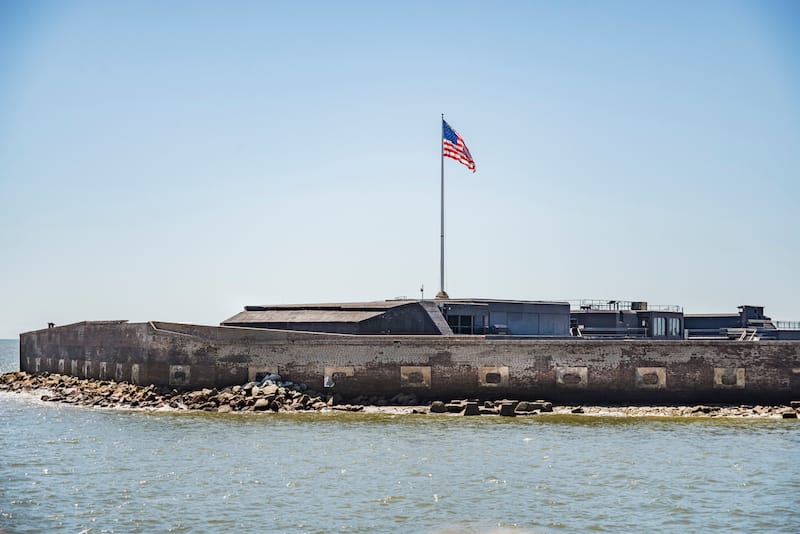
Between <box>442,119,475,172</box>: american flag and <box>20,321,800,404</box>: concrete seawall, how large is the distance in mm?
11013

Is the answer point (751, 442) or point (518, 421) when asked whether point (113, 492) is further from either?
point (751, 442)

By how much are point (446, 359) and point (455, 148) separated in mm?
12410

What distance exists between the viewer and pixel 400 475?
894 inches

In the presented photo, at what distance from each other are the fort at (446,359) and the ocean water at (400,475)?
2776mm

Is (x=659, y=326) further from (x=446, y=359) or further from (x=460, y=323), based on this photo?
(x=446, y=359)

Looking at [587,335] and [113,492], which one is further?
[587,335]

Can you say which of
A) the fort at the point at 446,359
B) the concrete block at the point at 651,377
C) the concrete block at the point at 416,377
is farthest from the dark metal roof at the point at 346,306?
the concrete block at the point at 651,377

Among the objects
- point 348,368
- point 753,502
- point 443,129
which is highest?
point 443,129

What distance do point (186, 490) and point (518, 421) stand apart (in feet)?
47.7

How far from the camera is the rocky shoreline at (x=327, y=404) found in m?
34.2

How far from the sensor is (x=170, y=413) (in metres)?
35.9

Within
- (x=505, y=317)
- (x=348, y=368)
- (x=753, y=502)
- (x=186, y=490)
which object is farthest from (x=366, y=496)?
(x=505, y=317)

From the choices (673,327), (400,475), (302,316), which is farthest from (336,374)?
(673,327)

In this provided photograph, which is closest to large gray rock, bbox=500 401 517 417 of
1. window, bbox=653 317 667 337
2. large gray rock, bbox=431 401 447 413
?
large gray rock, bbox=431 401 447 413
